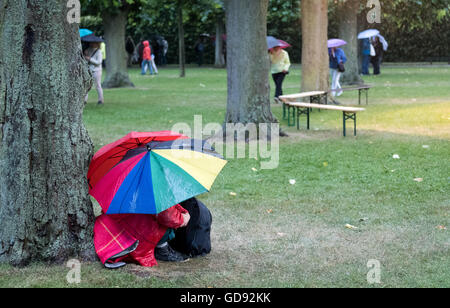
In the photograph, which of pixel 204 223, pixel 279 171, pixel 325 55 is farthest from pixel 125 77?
pixel 204 223

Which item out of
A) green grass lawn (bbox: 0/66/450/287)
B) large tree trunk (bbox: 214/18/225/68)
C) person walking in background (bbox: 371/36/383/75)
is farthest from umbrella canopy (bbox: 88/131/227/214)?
large tree trunk (bbox: 214/18/225/68)

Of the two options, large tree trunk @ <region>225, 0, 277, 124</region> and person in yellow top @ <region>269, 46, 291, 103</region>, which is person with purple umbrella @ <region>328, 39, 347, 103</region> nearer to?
person in yellow top @ <region>269, 46, 291, 103</region>

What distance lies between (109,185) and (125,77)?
68.5 feet

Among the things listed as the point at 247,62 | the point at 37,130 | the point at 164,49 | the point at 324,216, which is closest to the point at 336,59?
the point at 247,62

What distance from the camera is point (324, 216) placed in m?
6.87

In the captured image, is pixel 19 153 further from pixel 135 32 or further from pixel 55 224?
pixel 135 32

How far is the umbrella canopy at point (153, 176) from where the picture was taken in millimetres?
4906

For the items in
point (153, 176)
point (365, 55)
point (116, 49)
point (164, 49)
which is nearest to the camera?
point (153, 176)

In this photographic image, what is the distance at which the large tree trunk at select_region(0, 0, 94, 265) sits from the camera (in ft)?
16.7

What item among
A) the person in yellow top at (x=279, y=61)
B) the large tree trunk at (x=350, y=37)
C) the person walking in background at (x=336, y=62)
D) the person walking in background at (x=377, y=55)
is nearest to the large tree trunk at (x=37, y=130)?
the person in yellow top at (x=279, y=61)

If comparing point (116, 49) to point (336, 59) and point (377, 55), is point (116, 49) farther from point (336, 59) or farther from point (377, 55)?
point (377, 55)

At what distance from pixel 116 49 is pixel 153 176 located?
20299mm

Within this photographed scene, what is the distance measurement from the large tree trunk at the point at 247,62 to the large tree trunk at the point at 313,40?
5211mm

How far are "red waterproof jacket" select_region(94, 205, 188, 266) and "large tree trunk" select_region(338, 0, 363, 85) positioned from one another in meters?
20.4
